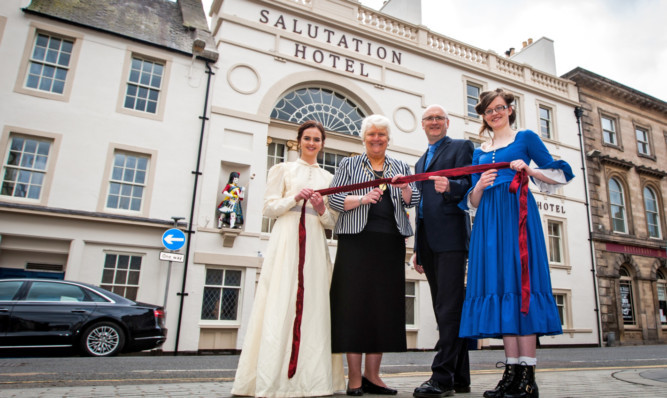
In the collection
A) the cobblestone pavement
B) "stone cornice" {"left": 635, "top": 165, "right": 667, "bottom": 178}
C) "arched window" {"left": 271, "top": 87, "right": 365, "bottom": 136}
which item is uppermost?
"stone cornice" {"left": 635, "top": 165, "right": 667, "bottom": 178}

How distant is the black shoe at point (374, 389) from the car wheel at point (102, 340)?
7.07 meters

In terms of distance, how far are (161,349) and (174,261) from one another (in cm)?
230

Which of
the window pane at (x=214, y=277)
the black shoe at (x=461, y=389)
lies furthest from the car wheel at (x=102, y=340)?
the black shoe at (x=461, y=389)

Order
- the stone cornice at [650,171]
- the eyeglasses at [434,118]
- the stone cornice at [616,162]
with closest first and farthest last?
the eyeglasses at [434,118], the stone cornice at [616,162], the stone cornice at [650,171]

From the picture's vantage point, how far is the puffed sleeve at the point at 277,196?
3326 mm

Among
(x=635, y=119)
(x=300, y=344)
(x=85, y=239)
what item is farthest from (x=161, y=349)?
(x=635, y=119)

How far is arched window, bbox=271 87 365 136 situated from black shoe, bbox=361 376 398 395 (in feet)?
41.5

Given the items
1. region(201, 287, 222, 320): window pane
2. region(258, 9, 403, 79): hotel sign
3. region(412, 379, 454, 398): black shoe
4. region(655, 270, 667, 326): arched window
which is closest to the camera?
region(412, 379, 454, 398): black shoe

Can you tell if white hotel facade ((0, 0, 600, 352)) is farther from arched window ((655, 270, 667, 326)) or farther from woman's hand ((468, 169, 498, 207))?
woman's hand ((468, 169, 498, 207))

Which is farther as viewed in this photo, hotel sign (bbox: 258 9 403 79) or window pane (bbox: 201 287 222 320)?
hotel sign (bbox: 258 9 403 79)

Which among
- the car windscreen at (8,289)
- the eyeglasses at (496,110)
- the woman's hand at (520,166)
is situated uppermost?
the eyeglasses at (496,110)

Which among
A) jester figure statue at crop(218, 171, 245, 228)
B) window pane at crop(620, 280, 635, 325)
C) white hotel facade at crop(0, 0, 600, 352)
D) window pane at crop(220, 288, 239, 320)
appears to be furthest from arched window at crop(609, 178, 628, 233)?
window pane at crop(220, 288, 239, 320)

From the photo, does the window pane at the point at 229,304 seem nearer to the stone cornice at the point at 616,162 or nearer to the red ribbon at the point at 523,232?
the red ribbon at the point at 523,232

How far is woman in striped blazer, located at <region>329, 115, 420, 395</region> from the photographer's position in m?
3.04
